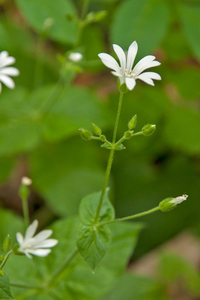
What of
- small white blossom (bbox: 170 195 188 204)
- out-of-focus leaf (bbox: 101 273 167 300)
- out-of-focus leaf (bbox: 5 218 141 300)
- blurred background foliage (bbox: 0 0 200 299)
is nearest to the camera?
small white blossom (bbox: 170 195 188 204)

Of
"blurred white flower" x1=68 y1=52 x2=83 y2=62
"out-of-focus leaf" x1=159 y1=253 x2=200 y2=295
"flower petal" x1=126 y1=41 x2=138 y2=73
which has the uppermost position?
"blurred white flower" x1=68 y1=52 x2=83 y2=62

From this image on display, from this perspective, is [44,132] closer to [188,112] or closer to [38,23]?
[38,23]

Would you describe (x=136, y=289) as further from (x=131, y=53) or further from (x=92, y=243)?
(x=131, y=53)

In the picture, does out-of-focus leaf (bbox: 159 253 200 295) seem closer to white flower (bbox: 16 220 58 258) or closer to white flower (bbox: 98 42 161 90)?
white flower (bbox: 16 220 58 258)

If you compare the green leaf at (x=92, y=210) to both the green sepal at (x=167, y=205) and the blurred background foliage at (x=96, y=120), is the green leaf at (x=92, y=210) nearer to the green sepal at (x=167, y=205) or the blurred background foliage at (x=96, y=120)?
the green sepal at (x=167, y=205)

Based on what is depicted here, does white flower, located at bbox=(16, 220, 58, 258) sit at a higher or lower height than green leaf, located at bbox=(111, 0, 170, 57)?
lower

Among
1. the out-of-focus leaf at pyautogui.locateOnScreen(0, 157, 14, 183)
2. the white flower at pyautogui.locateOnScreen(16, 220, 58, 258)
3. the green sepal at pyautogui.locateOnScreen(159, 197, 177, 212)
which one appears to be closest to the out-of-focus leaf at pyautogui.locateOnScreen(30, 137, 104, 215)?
the out-of-focus leaf at pyautogui.locateOnScreen(0, 157, 14, 183)

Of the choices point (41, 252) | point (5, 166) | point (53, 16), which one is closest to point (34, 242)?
point (41, 252)
